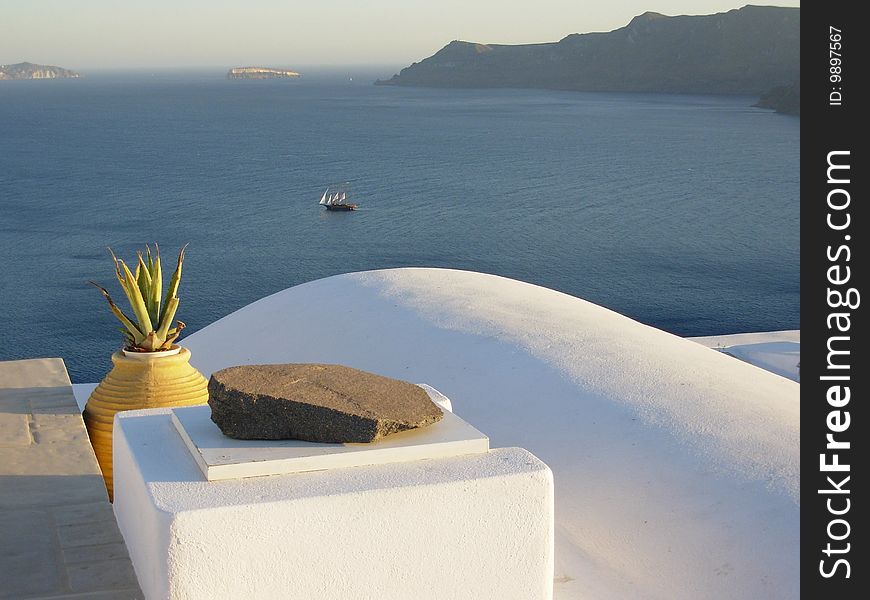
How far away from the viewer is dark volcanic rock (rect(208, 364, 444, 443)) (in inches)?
122

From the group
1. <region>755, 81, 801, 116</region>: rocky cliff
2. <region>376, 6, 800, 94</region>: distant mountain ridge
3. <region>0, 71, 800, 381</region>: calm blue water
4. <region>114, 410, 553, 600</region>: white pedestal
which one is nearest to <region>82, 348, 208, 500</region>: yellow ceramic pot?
<region>114, 410, 553, 600</region>: white pedestal

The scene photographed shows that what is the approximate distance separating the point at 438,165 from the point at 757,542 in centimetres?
7182

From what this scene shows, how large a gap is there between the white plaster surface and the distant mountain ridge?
423ft

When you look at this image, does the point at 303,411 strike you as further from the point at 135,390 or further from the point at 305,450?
the point at 135,390

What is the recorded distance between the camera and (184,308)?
41.7 meters

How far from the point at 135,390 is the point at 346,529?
209 centimetres

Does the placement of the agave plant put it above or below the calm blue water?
above

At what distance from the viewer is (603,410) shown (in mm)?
6930

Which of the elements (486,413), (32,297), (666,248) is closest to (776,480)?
(486,413)

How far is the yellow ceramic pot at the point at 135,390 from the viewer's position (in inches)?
184

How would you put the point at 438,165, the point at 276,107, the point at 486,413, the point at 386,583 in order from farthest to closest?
the point at 276,107 < the point at 438,165 < the point at 486,413 < the point at 386,583
